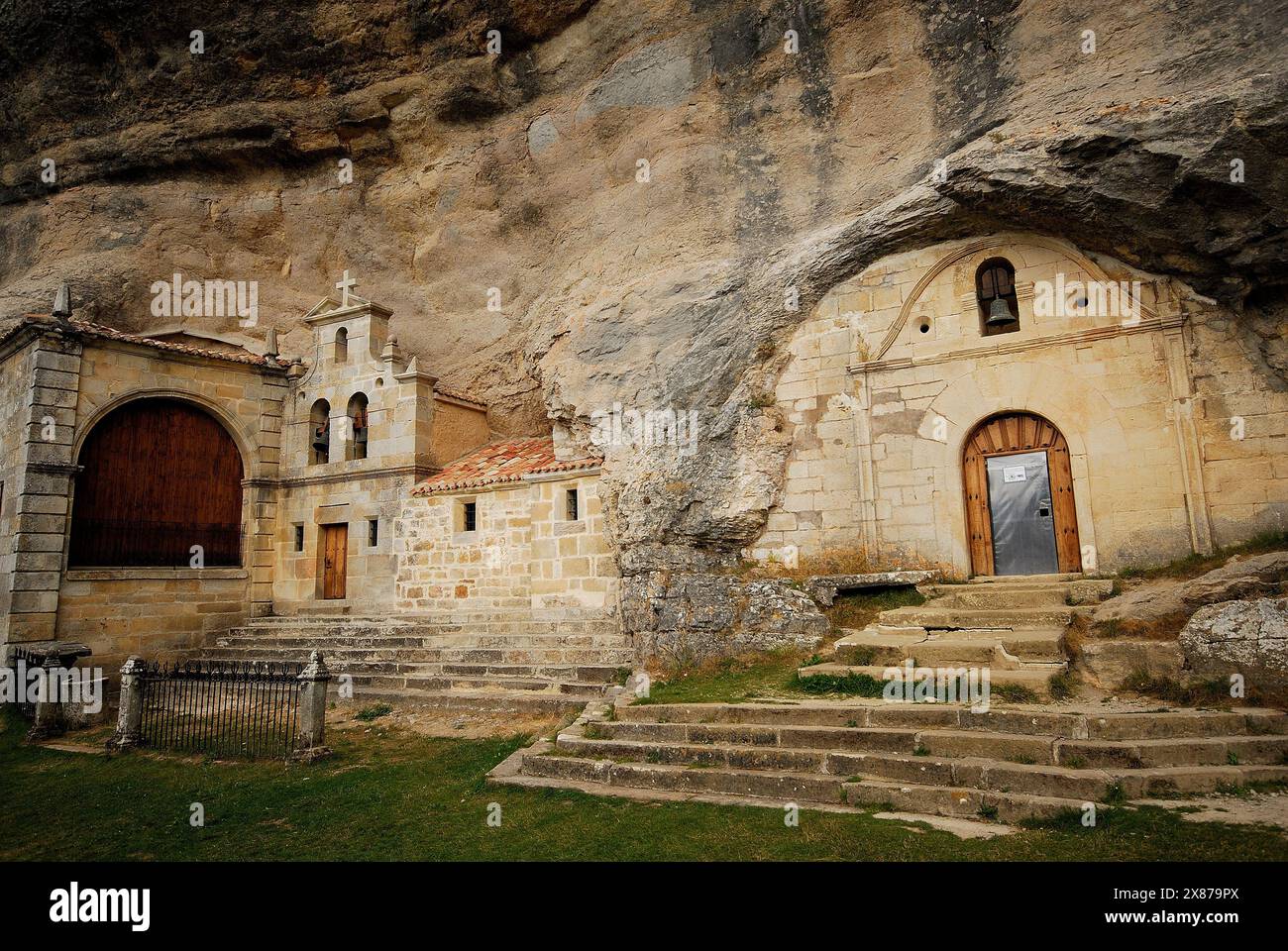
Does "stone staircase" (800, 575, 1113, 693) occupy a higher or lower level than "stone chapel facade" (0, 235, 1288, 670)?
lower

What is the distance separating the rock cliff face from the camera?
9.73 meters

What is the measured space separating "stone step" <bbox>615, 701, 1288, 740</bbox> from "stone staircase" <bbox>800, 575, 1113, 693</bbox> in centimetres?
75

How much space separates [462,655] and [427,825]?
697 centimetres

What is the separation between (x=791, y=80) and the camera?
43.1ft

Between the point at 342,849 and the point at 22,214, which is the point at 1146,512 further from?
the point at 22,214

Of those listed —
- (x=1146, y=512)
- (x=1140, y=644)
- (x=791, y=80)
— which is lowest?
(x=1140, y=644)

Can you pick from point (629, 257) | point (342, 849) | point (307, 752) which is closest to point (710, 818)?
point (342, 849)

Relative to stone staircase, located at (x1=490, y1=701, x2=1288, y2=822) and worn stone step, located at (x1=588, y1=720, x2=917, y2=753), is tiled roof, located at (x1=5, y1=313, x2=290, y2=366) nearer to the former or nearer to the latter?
stone staircase, located at (x1=490, y1=701, x2=1288, y2=822)

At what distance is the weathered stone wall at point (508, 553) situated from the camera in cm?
1403

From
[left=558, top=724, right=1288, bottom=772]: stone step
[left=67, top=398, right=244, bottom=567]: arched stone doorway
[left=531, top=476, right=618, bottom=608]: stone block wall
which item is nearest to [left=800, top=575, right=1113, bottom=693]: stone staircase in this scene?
[left=558, top=724, right=1288, bottom=772]: stone step

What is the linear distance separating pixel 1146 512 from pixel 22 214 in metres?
26.3

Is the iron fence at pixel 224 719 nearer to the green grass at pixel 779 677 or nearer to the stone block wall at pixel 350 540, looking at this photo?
the stone block wall at pixel 350 540

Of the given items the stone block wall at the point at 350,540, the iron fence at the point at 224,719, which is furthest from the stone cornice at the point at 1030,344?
the stone block wall at the point at 350,540

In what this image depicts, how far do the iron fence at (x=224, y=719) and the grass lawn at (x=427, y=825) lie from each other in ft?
2.04
